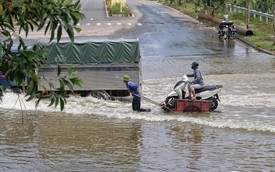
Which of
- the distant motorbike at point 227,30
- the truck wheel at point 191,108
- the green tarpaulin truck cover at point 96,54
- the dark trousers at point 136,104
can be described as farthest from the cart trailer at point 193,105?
the distant motorbike at point 227,30

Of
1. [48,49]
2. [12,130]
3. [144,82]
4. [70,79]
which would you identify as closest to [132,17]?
[144,82]

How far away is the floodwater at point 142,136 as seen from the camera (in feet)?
43.5

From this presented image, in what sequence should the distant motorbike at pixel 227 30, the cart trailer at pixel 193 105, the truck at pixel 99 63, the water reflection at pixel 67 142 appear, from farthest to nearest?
the distant motorbike at pixel 227 30
the truck at pixel 99 63
the cart trailer at pixel 193 105
the water reflection at pixel 67 142

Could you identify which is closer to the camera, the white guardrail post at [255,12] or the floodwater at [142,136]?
the floodwater at [142,136]

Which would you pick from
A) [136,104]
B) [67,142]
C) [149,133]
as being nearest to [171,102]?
[136,104]

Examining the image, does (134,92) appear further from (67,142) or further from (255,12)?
(255,12)

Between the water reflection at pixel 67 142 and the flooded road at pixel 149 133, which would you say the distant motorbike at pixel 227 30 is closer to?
the flooded road at pixel 149 133

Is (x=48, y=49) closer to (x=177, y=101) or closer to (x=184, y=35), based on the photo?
(x=177, y=101)

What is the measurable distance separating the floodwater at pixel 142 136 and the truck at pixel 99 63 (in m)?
0.48

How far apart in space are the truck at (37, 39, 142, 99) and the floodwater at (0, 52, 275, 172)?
0.48 metres

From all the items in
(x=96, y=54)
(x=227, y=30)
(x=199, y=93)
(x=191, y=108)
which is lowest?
(x=227, y=30)

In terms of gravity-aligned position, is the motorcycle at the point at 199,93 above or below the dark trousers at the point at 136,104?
above

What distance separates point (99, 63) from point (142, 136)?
240 inches

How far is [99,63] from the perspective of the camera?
2150cm
